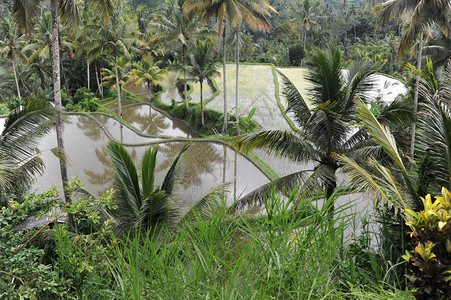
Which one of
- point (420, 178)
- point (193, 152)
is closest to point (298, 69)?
point (193, 152)

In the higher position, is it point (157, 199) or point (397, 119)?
point (397, 119)

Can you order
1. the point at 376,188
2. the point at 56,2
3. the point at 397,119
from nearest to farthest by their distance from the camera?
the point at 376,188 < the point at 397,119 < the point at 56,2

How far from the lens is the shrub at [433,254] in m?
2.37

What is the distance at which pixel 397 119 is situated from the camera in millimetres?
6582

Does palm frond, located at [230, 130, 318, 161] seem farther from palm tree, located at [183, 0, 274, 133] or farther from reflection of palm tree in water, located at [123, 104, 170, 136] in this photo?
reflection of palm tree in water, located at [123, 104, 170, 136]

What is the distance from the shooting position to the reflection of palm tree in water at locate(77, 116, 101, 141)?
16.7 metres

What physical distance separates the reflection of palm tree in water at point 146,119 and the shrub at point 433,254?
16.3 meters

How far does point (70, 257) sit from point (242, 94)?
70.4ft

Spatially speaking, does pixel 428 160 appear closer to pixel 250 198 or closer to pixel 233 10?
pixel 250 198

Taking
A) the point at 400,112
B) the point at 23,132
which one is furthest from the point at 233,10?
the point at 23,132

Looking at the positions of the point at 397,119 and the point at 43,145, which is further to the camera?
the point at 43,145

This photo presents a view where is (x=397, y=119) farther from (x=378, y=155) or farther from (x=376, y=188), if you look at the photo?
(x=376, y=188)

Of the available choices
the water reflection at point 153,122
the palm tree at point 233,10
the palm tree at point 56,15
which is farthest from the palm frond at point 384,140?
the water reflection at point 153,122

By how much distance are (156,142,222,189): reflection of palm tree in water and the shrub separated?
9040 millimetres
